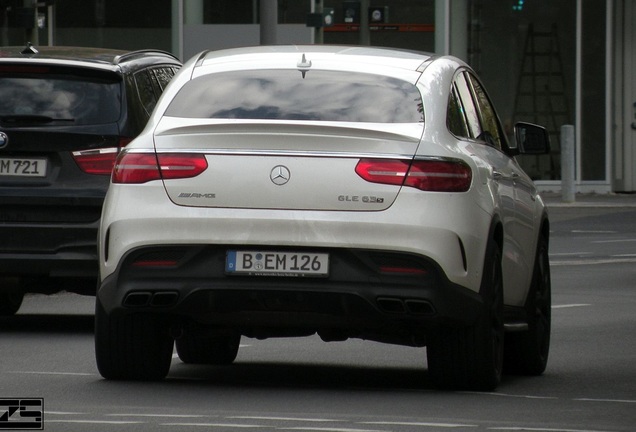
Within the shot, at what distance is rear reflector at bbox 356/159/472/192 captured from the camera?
8609 mm

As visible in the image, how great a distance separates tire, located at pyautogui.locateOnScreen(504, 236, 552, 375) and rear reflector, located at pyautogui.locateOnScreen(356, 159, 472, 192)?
1.74 meters

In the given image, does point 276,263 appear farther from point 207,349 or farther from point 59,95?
point 59,95

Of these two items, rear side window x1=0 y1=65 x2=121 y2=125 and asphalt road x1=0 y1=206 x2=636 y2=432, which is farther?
rear side window x1=0 y1=65 x2=121 y2=125

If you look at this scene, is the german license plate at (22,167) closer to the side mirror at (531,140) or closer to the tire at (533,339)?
the side mirror at (531,140)

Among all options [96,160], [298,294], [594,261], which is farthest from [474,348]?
[594,261]

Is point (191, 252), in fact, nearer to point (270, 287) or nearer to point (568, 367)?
point (270, 287)

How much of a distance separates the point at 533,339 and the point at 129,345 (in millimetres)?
2309

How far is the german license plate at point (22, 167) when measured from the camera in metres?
12.2

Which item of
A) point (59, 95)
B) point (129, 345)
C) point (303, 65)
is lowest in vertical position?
point (129, 345)

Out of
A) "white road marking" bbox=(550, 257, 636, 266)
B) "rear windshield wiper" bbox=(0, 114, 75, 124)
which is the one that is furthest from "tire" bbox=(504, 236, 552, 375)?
"white road marking" bbox=(550, 257, 636, 266)

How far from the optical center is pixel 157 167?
8.84 m

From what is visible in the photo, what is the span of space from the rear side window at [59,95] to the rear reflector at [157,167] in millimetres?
3416

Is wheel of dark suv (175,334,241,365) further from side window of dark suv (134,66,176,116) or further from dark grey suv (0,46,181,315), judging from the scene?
side window of dark suv (134,66,176,116)

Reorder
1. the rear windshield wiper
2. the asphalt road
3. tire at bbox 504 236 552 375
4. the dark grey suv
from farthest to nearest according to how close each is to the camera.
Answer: the rear windshield wiper
the dark grey suv
tire at bbox 504 236 552 375
the asphalt road
